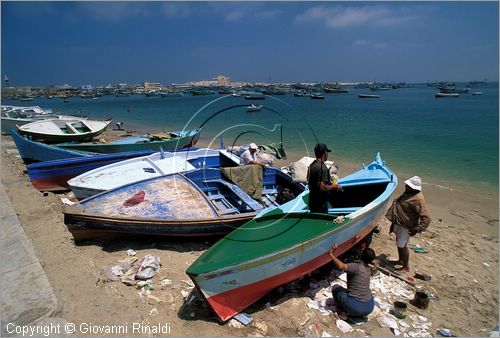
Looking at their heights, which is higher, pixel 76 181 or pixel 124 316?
pixel 76 181

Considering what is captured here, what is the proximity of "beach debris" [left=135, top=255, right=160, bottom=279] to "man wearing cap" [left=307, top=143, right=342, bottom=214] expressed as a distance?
3.39 meters

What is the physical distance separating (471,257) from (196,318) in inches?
266

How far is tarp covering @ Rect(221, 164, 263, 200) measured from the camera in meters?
8.27

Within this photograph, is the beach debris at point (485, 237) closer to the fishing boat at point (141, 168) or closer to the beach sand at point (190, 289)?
the beach sand at point (190, 289)

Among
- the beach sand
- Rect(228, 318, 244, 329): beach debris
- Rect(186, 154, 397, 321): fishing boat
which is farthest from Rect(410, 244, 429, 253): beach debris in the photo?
Rect(228, 318, 244, 329): beach debris

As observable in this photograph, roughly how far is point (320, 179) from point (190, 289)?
3.15 metres

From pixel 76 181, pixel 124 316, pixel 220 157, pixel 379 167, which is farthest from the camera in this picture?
pixel 220 157

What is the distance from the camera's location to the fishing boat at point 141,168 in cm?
779

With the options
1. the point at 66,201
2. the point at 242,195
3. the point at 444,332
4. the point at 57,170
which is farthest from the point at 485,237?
the point at 57,170

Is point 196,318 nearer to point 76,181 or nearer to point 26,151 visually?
point 76,181

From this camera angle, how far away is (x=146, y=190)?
7133mm

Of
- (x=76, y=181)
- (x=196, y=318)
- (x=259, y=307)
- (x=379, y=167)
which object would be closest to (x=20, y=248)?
(x=76, y=181)

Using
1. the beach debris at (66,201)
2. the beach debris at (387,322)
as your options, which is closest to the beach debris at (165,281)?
the beach debris at (387,322)

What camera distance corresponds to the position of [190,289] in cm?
543
